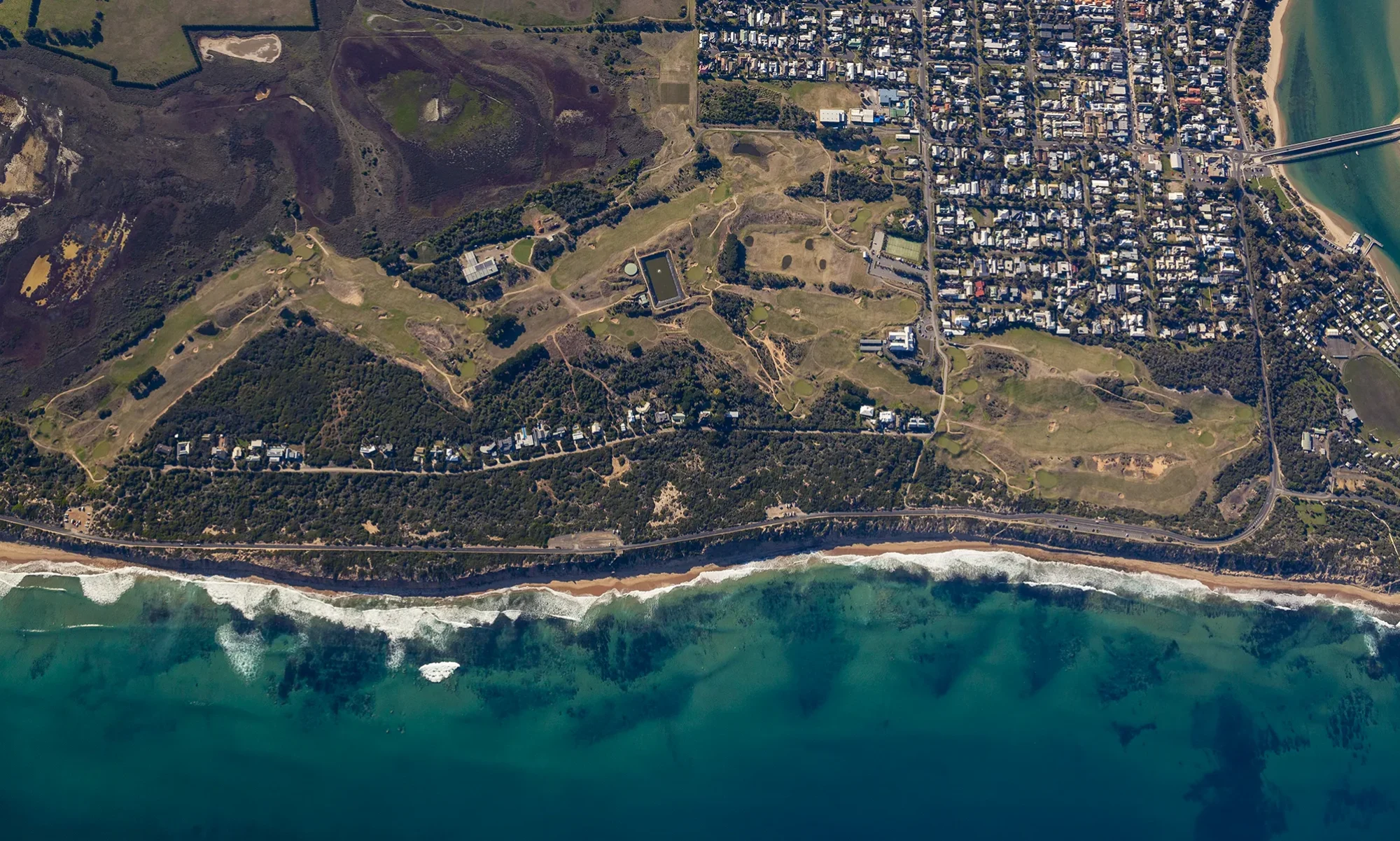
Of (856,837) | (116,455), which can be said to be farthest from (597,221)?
(856,837)

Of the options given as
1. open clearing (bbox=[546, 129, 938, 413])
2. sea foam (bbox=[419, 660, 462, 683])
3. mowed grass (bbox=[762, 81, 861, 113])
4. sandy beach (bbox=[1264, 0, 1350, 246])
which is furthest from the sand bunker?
sandy beach (bbox=[1264, 0, 1350, 246])

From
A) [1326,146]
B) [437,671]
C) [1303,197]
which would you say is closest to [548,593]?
[437,671]

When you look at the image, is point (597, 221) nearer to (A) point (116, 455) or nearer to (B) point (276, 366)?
(B) point (276, 366)

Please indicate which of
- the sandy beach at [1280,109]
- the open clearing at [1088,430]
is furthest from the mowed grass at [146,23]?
the sandy beach at [1280,109]

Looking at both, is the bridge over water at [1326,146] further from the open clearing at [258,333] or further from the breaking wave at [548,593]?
the open clearing at [258,333]

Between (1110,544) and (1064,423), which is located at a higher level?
(1064,423)

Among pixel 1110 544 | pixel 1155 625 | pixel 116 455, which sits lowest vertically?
pixel 1155 625

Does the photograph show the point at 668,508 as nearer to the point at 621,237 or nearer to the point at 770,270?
the point at 770,270

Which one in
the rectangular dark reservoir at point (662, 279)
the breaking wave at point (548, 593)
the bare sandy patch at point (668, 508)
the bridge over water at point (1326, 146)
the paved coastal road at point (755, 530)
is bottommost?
the breaking wave at point (548, 593)
